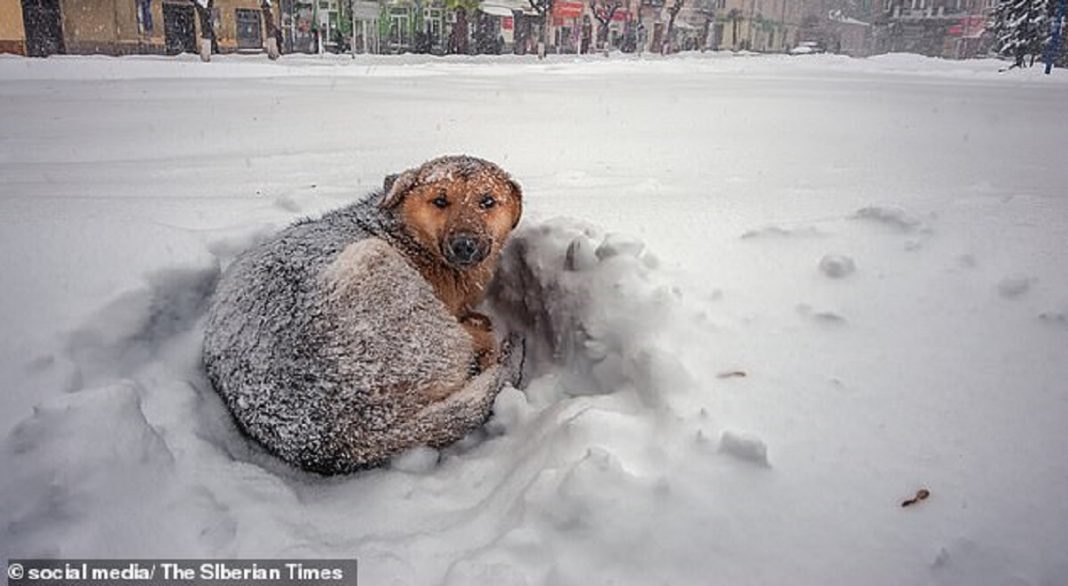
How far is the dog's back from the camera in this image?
205cm

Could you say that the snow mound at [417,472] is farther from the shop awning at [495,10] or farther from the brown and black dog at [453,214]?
the shop awning at [495,10]

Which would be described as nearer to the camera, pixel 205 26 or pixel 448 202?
pixel 448 202

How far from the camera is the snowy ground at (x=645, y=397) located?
163 centimetres

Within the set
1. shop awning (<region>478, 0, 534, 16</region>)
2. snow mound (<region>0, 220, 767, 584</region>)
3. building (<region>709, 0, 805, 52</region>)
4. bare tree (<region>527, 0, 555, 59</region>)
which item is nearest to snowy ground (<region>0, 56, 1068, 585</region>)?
snow mound (<region>0, 220, 767, 584</region>)

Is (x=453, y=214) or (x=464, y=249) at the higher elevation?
(x=453, y=214)

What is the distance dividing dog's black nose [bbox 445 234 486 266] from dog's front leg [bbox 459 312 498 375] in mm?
307

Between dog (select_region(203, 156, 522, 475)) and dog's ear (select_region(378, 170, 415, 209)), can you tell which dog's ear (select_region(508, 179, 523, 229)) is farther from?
dog's ear (select_region(378, 170, 415, 209))

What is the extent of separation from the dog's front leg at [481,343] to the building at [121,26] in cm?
2829

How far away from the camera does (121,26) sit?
2611 cm

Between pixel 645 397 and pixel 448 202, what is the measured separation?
1158 mm

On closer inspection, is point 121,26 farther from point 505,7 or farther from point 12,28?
point 505,7

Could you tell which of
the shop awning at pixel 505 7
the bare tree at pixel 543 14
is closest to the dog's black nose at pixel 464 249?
the bare tree at pixel 543 14

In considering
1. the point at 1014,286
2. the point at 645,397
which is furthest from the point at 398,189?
the point at 1014,286

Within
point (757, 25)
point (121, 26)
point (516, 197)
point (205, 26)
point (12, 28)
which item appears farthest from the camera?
point (757, 25)
